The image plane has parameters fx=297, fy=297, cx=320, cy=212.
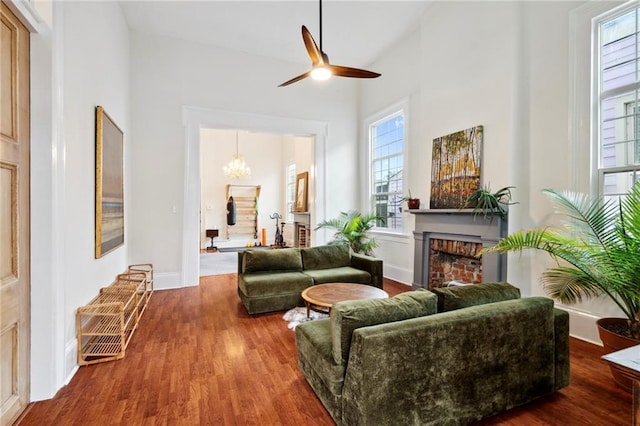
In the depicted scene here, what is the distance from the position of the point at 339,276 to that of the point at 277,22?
3864mm

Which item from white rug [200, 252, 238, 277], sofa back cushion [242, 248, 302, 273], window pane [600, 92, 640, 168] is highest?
window pane [600, 92, 640, 168]

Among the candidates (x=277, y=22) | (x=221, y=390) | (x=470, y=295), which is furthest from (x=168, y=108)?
(x=470, y=295)

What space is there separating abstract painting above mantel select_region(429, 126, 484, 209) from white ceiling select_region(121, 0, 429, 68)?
6.62 feet

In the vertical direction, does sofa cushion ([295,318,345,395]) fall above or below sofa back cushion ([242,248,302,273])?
below

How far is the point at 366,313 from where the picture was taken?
1.61m

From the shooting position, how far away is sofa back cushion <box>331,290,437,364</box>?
158cm

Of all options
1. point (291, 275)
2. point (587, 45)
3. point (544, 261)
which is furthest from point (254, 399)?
point (587, 45)

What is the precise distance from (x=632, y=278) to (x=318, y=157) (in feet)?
15.7

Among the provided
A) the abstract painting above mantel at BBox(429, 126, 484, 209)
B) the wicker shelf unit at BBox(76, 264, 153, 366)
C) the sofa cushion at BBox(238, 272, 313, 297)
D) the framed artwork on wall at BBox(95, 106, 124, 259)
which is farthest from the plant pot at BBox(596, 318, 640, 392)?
the framed artwork on wall at BBox(95, 106, 124, 259)

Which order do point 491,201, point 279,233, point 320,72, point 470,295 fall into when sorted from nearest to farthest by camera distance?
point 470,295
point 320,72
point 491,201
point 279,233

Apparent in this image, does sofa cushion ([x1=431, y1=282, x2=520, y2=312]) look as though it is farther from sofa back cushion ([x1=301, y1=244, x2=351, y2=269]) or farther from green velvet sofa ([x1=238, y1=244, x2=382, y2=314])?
sofa back cushion ([x1=301, y1=244, x2=351, y2=269])

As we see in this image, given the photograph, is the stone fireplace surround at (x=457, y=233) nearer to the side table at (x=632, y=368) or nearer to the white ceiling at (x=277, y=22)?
the side table at (x=632, y=368)

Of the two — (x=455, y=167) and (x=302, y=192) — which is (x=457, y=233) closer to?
(x=455, y=167)

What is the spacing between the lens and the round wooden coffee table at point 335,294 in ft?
9.23
